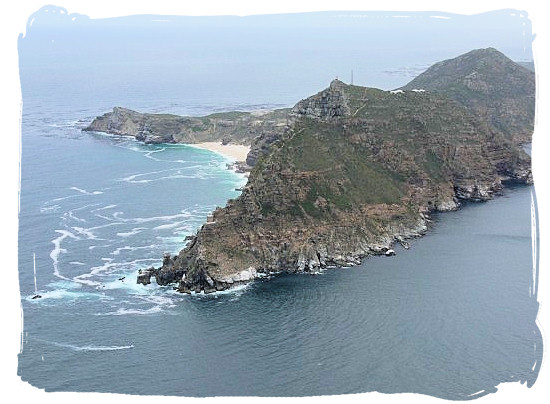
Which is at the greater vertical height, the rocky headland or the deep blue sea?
the rocky headland

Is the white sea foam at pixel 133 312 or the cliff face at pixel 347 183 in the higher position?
the cliff face at pixel 347 183

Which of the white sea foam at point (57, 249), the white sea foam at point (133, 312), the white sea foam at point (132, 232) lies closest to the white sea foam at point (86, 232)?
the white sea foam at point (57, 249)

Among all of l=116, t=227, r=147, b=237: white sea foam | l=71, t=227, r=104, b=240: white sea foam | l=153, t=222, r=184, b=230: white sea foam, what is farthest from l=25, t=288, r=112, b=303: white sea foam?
l=153, t=222, r=184, b=230: white sea foam

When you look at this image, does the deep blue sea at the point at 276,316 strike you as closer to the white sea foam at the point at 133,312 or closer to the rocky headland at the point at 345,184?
the white sea foam at the point at 133,312

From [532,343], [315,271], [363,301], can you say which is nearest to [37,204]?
[315,271]

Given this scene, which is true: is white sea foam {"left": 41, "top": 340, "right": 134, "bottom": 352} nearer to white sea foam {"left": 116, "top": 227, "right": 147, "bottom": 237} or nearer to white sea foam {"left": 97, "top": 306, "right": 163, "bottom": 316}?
white sea foam {"left": 97, "top": 306, "right": 163, "bottom": 316}

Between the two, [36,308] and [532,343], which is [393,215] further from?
[36,308]
